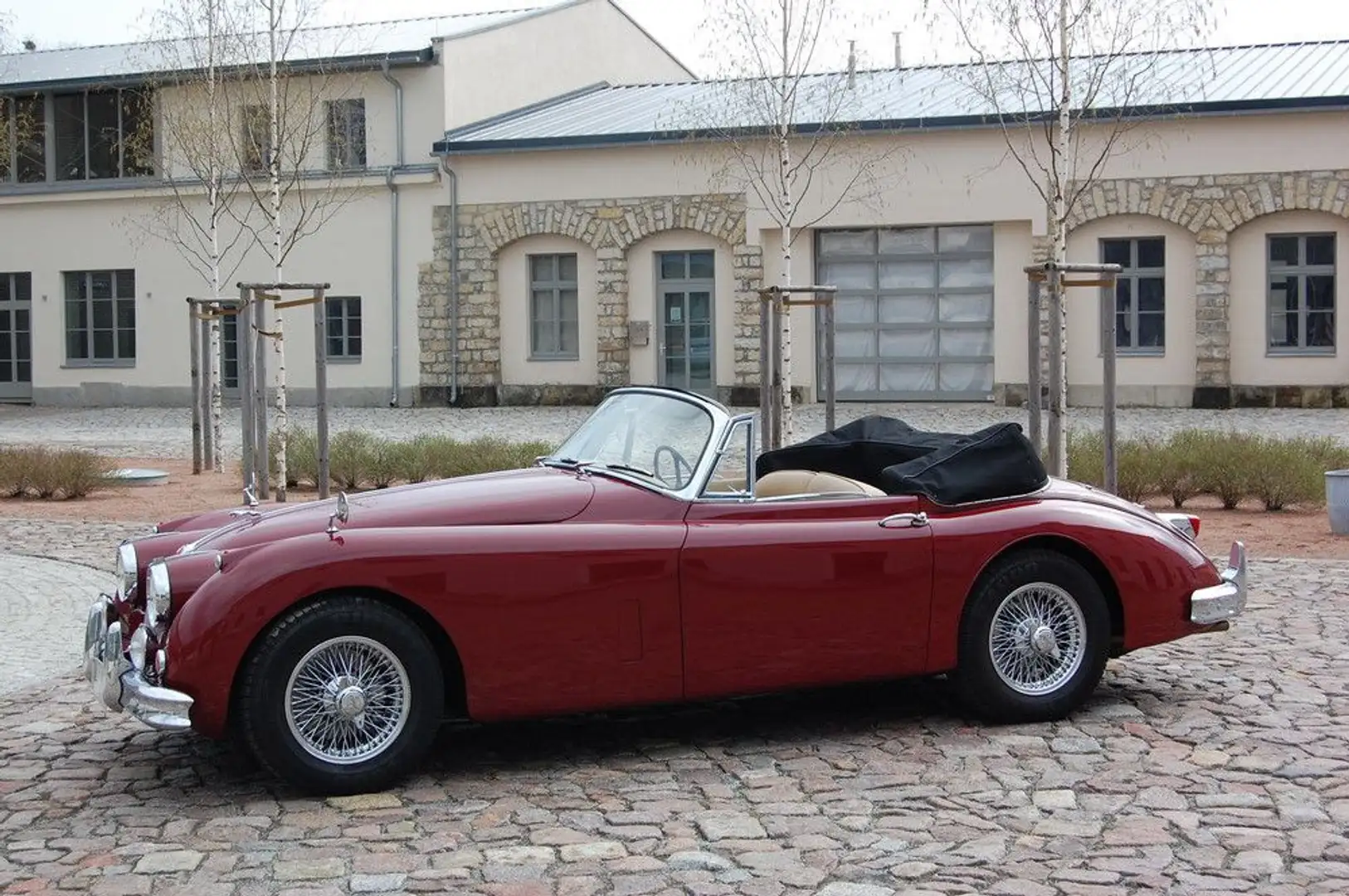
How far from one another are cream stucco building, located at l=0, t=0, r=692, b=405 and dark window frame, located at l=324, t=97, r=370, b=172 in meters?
0.04

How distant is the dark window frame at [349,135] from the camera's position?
32062 mm

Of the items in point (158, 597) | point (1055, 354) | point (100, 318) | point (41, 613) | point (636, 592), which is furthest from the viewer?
point (100, 318)

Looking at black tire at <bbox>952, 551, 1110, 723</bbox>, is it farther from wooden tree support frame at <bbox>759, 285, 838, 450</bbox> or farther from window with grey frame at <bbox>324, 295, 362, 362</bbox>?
window with grey frame at <bbox>324, 295, 362, 362</bbox>

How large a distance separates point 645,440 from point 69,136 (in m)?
31.0

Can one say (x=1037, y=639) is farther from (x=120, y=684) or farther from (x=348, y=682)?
(x=120, y=684)

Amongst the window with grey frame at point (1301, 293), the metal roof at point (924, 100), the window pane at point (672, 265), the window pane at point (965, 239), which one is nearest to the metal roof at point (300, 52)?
the metal roof at point (924, 100)

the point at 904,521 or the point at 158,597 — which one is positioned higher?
the point at 904,521

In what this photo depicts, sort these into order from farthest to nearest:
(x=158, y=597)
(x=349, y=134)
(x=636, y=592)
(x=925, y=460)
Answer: (x=349, y=134) → (x=925, y=460) → (x=636, y=592) → (x=158, y=597)

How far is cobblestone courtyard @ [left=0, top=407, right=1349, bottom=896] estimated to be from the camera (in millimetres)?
4832

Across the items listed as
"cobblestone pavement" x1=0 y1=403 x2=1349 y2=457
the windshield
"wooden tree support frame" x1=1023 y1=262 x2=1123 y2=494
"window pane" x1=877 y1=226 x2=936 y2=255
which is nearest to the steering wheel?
the windshield

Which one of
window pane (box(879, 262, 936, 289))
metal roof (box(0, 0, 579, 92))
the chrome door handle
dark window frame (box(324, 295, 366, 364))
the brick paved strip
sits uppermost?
metal roof (box(0, 0, 579, 92))

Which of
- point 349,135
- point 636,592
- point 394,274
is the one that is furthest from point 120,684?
point 349,135

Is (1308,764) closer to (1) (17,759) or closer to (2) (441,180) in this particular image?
(1) (17,759)

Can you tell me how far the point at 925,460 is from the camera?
22.1ft
